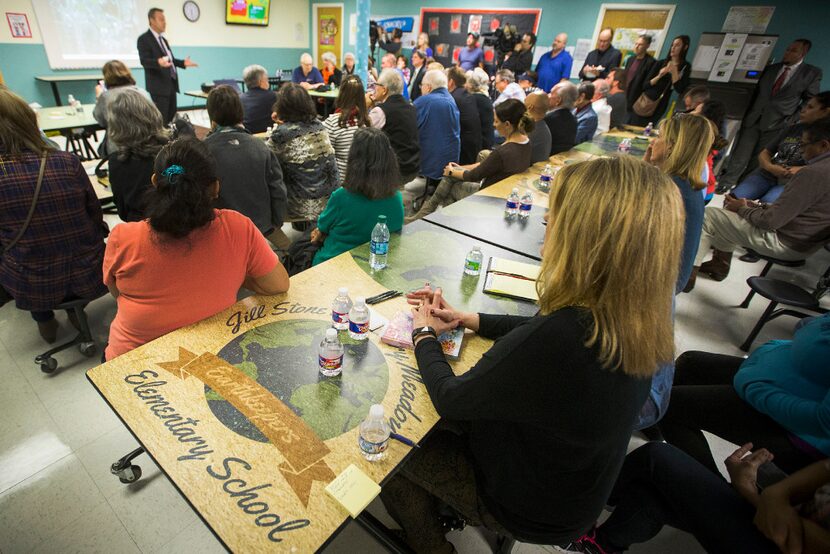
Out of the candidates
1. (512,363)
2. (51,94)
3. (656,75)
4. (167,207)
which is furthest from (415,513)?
(51,94)

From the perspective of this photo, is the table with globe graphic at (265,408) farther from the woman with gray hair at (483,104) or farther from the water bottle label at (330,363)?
the woman with gray hair at (483,104)

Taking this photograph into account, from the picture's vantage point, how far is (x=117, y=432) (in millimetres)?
1868

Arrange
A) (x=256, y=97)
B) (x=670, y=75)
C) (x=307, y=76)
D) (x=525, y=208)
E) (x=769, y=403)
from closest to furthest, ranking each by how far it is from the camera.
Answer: (x=769, y=403), (x=525, y=208), (x=256, y=97), (x=670, y=75), (x=307, y=76)

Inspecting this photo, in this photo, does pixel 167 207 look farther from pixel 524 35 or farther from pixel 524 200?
pixel 524 35

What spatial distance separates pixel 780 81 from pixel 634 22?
2627mm

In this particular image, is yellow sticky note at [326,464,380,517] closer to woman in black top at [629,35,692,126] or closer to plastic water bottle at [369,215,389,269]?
plastic water bottle at [369,215,389,269]

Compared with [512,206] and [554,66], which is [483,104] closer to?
[512,206]

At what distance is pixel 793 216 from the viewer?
2.73 meters

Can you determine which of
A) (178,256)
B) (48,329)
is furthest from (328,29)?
(178,256)

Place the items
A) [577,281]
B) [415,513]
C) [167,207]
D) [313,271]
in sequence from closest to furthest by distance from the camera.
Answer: [577,281] < [167,207] < [415,513] < [313,271]

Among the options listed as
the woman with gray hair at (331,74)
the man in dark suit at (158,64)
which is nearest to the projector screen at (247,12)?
the woman with gray hair at (331,74)

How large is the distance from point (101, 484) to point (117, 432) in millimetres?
265

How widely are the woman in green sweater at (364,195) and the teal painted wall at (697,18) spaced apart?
723 centimetres

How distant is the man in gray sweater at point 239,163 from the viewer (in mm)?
2488
